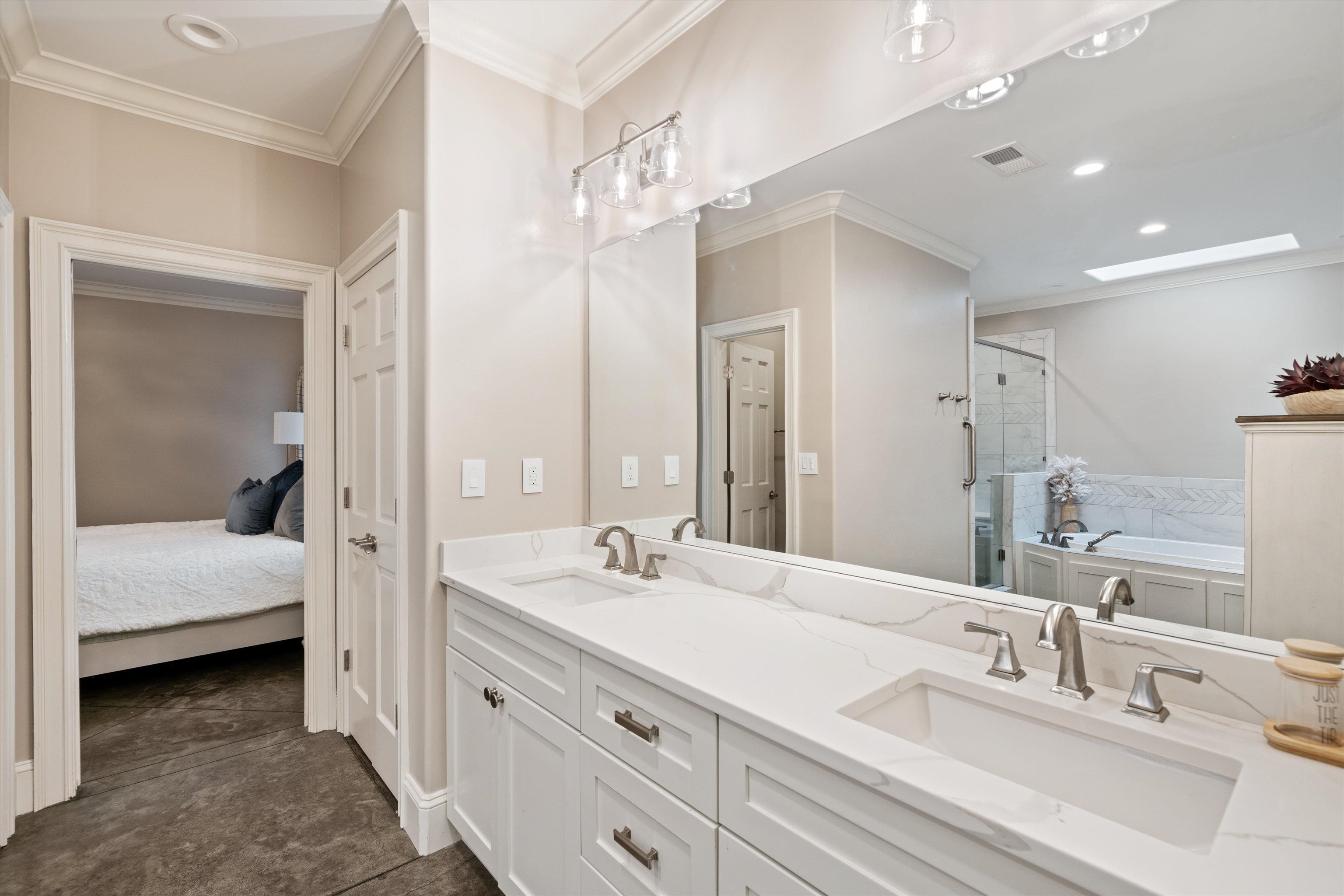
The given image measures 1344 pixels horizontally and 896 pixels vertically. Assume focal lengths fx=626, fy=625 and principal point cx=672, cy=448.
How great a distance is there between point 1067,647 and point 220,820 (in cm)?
256

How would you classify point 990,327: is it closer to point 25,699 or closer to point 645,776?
point 645,776

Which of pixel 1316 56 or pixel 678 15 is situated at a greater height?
pixel 678 15

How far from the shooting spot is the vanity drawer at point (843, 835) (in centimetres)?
71

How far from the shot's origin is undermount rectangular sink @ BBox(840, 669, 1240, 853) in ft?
2.73

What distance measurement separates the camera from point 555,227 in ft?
7.16

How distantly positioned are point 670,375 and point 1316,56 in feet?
4.84

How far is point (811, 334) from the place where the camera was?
1559 millimetres

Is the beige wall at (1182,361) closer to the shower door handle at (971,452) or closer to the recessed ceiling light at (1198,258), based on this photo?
the recessed ceiling light at (1198,258)

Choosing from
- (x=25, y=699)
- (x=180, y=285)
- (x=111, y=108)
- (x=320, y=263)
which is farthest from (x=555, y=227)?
(x=180, y=285)

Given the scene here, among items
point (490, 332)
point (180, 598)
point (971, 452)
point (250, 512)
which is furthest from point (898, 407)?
point (250, 512)

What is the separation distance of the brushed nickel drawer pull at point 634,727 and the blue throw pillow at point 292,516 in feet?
10.9

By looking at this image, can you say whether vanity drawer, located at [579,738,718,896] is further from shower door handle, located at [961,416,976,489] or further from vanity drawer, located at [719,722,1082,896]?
shower door handle, located at [961,416,976,489]

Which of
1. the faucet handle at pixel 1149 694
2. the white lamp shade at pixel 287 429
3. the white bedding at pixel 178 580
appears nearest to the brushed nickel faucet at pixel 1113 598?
the faucet handle at pixel 1149 694

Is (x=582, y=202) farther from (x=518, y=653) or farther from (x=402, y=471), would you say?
(x=518, y=653)
